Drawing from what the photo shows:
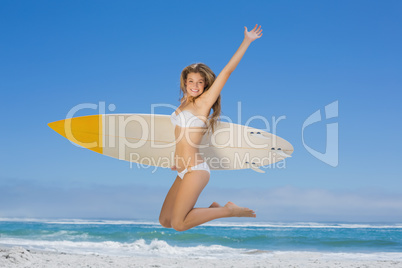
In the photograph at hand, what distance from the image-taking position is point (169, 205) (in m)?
3.15

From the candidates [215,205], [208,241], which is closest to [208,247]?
[208,241]

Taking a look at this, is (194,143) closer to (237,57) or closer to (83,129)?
(237,57)

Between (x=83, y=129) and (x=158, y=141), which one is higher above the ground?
(x=83, y=129)

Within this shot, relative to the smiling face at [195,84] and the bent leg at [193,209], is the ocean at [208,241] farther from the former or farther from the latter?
the smiling face at [195,84]

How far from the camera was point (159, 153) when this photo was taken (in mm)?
3873

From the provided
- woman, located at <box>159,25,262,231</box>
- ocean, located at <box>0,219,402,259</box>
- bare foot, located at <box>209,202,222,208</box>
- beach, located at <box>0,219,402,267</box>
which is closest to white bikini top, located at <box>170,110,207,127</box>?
woman, located at <box>159,25,262,231</box>

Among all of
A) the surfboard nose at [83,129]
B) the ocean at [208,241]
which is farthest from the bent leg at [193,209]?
the ocean at [208,241]

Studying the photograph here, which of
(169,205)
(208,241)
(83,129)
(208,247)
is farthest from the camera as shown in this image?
(208,241)

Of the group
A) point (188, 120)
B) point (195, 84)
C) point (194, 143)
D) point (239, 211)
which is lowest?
point (239, 211)

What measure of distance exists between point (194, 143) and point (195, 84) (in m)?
0.44

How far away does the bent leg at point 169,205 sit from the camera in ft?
10.3

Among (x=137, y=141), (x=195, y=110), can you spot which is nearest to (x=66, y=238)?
(x=137, y=141)

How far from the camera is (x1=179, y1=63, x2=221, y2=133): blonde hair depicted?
3088 millimetres

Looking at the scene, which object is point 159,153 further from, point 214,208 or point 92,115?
point 214,208
